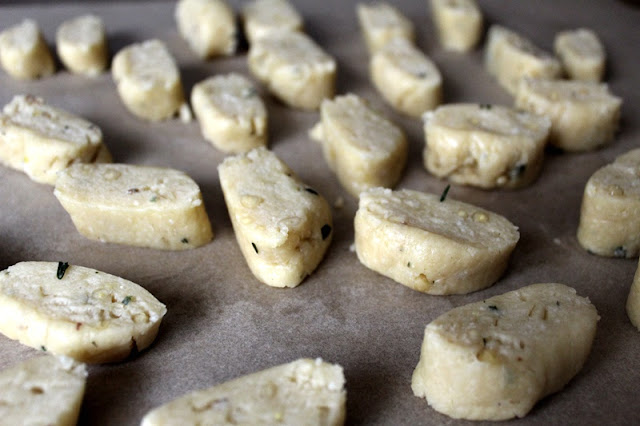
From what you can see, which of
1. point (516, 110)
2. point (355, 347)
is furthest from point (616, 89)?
point (355, 347)

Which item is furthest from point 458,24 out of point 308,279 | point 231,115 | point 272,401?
point 272,401

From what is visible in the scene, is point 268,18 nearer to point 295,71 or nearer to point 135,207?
point 295,71

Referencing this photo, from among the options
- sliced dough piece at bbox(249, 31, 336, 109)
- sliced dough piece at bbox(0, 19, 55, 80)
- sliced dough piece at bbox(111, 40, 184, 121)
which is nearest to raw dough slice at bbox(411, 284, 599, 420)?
sliced dough piece at bbox(249, 31, 336, 109)

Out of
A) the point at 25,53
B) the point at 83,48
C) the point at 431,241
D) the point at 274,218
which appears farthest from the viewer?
the point at 83,48

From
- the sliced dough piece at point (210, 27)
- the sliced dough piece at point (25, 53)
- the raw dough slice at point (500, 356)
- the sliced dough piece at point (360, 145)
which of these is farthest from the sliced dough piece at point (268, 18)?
the raw dough slice at point (500, 356)

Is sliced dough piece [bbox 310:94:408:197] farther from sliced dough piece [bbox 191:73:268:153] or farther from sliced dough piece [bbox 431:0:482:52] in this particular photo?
sliced dough piece [bbox 431:0:482:52]

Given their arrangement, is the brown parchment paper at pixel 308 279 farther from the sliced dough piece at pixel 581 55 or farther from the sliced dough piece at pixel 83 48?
the sliced dough piece at pixel 581 55
